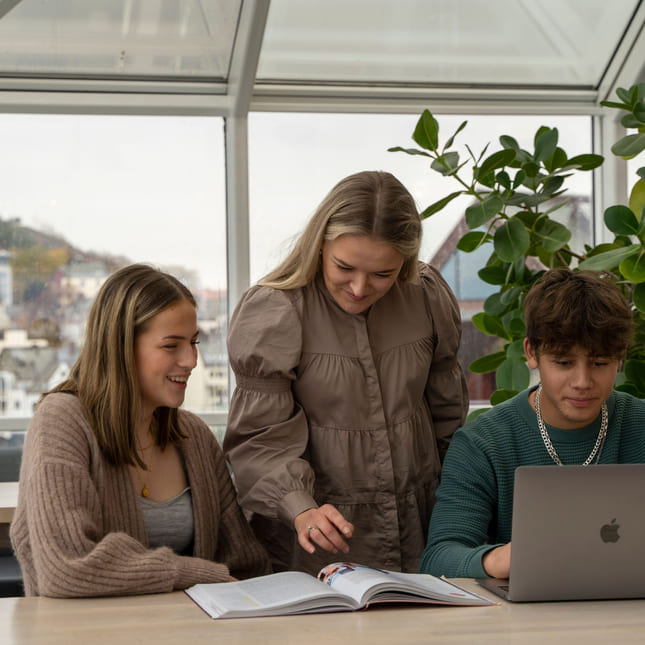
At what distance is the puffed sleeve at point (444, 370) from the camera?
2162 mm

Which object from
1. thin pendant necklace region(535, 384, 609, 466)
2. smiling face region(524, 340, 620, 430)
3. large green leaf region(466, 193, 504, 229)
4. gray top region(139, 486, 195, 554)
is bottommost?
gray top region(139, 486, 195, 554)

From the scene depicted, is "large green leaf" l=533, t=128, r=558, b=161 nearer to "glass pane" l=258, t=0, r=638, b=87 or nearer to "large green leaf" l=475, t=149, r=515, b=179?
"large green leaf" l=475, t=149, r=515, b=179

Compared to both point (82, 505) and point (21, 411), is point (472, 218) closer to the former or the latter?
point (82, 505)

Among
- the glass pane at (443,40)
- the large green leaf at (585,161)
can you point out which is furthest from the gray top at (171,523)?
the glass pane at (443,40)

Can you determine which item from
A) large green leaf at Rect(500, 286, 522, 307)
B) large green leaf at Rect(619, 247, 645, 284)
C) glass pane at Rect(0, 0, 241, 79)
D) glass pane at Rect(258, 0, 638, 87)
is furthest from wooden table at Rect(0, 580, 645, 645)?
glass pane at Rect(258, 0, 638, 87)

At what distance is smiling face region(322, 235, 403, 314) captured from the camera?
6.22 ft

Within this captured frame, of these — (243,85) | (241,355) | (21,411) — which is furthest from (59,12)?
(241,355)

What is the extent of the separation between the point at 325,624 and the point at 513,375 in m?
1.77

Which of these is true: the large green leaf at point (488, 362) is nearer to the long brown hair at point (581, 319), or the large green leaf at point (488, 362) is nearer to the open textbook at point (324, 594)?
the long brown hair at point (581, 319)

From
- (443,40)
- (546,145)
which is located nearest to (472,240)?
(546,145)

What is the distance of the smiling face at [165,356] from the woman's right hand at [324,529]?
0.38 meters

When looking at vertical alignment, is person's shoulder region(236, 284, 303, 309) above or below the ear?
above

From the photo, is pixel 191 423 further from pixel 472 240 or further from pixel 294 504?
pixel 472 240

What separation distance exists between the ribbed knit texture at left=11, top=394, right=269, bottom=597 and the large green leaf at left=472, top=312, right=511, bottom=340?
1383 millimetres
